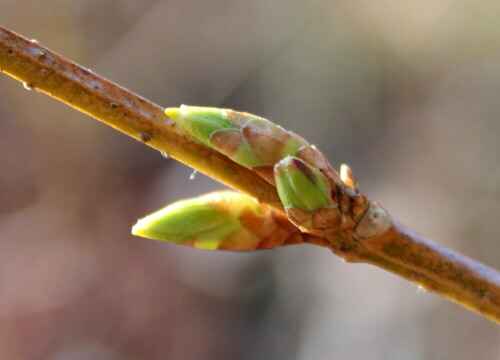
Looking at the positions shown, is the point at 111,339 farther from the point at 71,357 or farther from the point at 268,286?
the point at 268,286

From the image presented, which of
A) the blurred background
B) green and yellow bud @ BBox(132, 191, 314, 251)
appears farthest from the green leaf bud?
the blurred background

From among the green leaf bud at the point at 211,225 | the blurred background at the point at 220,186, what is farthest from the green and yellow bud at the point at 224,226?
the blurred background at the point at 220,186

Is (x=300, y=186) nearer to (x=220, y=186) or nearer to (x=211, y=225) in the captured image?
(x=211, y=225)

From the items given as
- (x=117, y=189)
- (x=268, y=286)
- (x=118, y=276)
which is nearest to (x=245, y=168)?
(x=268, y=286)

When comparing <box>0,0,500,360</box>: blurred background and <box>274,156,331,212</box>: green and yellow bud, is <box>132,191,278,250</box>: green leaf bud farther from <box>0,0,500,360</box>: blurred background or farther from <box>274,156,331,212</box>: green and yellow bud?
<box>0,0,500,360</box>: blurred background

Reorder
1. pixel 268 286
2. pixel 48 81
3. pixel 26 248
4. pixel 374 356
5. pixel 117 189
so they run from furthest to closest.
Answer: pixel 117 189
pixel 26 248
pixel 268 286
pixel 374 356
pixel 48 81

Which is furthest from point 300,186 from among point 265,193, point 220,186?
point 220,186
